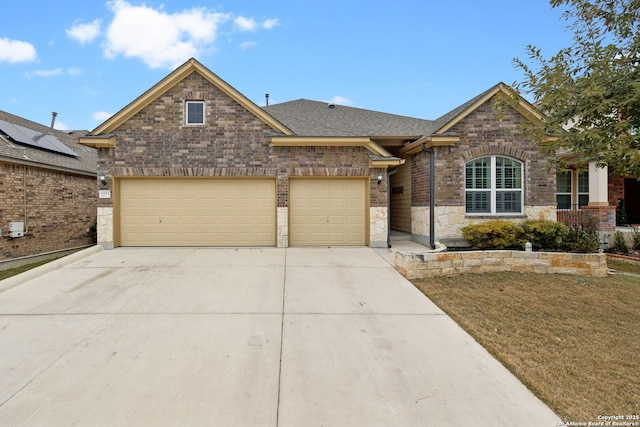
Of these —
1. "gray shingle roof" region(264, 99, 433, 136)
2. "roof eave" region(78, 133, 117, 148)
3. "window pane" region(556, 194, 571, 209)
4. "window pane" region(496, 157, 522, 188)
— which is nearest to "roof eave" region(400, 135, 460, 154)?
"gray shingle roof" region(264, 99, 433, 136)

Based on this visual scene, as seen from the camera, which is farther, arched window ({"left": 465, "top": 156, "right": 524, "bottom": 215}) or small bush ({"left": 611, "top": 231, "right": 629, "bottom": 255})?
small bush ({"left": 611, "top": 231, "right": 629, "bottom": 255})

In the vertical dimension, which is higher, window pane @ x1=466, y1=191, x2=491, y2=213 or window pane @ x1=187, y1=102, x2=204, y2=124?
window pane @ x1=187, y1=102, x2=204, y2=124

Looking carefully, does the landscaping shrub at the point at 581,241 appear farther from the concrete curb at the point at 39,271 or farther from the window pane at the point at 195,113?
the concrete curb at the point at 39,271

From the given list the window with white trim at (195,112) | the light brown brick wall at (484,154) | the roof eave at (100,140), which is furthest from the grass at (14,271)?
the light brown brick wall at (484,154)

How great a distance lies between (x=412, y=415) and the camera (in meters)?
2.84

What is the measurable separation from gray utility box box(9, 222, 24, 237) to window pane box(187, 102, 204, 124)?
6368 millimetres

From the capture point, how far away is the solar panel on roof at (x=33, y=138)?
11.6 m

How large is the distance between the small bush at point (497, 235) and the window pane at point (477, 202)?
936 mm

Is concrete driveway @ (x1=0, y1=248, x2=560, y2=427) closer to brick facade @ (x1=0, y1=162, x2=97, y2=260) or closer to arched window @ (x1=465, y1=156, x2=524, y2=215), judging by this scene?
brick facade @ (x1=0, y1=162, x2=97, y2=260)

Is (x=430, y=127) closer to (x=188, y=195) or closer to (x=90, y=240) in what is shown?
(x=188, y=195)

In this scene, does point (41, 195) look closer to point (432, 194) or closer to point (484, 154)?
point (432, 194)

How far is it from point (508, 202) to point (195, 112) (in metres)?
10.8

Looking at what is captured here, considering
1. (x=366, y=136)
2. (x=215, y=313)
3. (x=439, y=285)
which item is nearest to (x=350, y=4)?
(x=366, y=136)

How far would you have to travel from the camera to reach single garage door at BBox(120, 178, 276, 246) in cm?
1037
